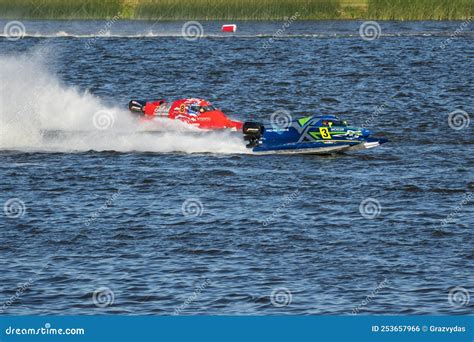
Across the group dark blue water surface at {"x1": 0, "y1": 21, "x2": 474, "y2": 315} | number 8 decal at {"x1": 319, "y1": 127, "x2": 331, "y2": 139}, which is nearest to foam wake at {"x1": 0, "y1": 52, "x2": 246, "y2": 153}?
dark blue water surface at {"x1": 0, "y1": 21, "x2": 474, "y2": 315}

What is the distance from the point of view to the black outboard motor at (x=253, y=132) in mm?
34312

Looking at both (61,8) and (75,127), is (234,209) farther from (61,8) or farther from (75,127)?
(61,8)

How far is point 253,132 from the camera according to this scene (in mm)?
34344

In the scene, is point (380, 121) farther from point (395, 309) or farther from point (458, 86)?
point (395, 309)

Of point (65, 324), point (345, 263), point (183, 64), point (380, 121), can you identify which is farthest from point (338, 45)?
point (65, 324)

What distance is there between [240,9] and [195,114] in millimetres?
57991

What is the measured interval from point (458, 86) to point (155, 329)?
44.6 meters

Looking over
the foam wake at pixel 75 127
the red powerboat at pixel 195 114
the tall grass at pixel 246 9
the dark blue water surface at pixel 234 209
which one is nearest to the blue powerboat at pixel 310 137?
the dark blue water surface at pixel 234 209

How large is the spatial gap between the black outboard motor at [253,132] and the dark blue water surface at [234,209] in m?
0.52

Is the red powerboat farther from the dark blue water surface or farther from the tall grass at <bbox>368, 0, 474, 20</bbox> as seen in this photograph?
the tall grass at <bbox>368, 0, 474, 20</bbox>

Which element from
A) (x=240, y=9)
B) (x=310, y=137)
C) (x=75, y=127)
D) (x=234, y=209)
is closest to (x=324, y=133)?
(x=310, y=137)

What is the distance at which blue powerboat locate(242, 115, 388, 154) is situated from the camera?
33875 millimetres

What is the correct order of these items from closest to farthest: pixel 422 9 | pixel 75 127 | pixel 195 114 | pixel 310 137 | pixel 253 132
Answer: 1. pixel 310 137
2. pixel 253 132
3. pixel 195 114
4. pixel 75 127
5. pixel 422 9

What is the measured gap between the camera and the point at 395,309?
61.6ft
